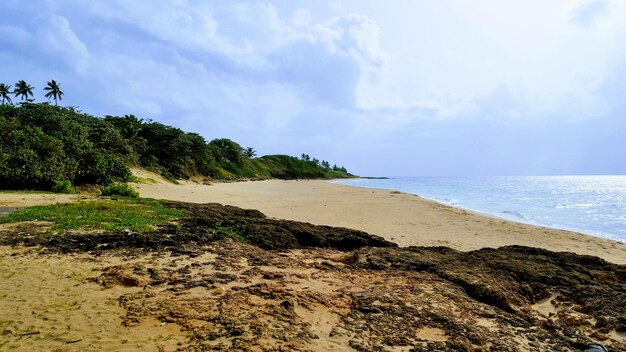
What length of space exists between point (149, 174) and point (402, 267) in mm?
36214

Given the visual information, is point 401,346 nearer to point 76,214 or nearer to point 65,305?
point 65,305

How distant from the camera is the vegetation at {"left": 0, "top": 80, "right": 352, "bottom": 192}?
1861cm

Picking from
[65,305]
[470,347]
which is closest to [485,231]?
[470,347]

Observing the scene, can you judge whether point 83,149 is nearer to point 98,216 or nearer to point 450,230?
point 98,216

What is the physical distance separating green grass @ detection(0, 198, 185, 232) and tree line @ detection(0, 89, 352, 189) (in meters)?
9.36

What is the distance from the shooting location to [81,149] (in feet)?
72.1

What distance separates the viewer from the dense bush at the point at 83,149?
61.0ft

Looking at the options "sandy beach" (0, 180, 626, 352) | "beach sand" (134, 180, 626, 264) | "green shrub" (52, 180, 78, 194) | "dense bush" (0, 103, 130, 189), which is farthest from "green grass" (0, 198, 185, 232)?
"dense bush" (0, 103, 130, 189)

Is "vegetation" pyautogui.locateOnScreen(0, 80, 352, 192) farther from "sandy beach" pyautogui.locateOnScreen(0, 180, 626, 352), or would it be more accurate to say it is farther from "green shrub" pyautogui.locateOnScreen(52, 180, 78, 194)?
"sandy beach" pyautogui.locateOnScreen(0, 180, 626, 352)

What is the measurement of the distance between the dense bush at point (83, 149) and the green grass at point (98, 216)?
9.22 meters

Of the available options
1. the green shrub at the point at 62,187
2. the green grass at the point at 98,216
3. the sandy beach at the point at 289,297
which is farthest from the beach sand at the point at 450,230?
the green shrub at the point at 62,187

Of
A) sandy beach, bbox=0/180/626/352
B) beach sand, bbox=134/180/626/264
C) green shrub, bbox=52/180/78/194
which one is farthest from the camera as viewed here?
green shrub, bbox=52/180/78/194

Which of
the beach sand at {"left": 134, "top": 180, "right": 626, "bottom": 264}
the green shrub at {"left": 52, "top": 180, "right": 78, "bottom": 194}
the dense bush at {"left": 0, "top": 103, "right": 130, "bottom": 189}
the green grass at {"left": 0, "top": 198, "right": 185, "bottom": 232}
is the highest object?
the dense bush at {"left": 0, "top": 103, "right": 130, "bottom": 189}

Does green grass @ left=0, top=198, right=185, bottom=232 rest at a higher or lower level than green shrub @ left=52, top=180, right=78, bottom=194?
lower
